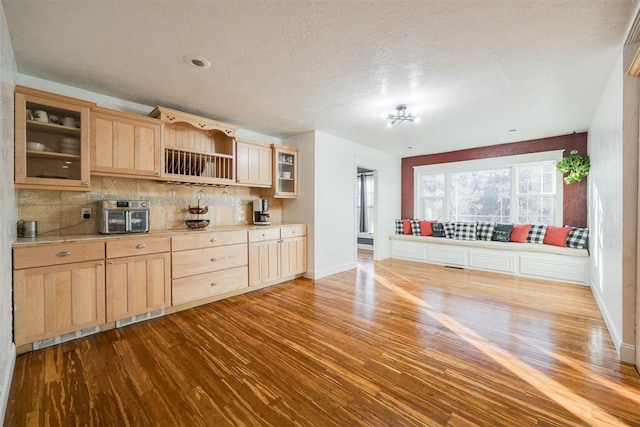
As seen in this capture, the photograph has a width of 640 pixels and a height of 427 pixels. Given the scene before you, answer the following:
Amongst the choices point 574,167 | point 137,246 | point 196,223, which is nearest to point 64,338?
point 137,246

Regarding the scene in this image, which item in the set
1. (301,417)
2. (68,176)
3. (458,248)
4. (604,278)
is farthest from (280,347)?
(458,248)

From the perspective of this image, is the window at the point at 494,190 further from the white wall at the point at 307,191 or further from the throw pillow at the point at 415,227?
the white wall at the point at 307,191

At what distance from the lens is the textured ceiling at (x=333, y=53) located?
1.72 meters

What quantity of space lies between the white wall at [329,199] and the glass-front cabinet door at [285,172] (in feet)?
0.40

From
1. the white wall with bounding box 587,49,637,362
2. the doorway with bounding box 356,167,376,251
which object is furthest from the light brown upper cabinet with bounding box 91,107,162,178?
the doorway with bounding box 356,167,376,251

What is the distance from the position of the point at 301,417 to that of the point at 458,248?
4690mm

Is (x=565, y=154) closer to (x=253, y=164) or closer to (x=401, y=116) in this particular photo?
(x=401, y=116)

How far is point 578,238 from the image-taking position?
418 cm

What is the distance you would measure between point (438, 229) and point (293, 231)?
10.8 ft

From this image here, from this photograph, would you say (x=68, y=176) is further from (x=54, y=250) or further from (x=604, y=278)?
(x=604, y=278)

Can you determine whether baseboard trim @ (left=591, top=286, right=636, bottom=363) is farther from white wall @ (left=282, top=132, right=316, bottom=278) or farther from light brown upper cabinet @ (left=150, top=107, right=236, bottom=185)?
light brown upper cabinet @ (left=150, top=107, right=236, bottom=185)

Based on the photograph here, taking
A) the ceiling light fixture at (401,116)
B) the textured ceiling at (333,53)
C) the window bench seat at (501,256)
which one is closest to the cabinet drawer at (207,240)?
the textured ceiling at (333,53)

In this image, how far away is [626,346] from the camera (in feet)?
6.75

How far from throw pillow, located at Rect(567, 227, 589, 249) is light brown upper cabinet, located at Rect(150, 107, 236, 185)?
17.5ft
